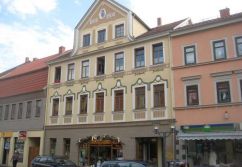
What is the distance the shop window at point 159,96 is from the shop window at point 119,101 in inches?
119

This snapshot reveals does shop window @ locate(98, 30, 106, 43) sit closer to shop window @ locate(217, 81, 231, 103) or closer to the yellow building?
the yellow building

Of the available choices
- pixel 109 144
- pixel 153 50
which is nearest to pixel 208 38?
pixel 153 50

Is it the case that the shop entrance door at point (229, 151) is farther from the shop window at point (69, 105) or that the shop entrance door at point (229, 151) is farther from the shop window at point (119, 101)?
the shop window at point (69, 105)

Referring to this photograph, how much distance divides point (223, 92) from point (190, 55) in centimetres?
358

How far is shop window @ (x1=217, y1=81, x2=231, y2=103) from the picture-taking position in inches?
691

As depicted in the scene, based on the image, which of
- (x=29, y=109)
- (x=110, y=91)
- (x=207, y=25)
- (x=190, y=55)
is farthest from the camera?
(x=29, y=109)

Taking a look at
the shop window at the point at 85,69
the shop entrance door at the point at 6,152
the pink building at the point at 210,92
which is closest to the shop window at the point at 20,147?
the shop entrance door at the point at 6,152

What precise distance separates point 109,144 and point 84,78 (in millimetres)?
6557

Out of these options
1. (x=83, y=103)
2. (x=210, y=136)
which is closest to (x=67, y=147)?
(x=83, y=103)

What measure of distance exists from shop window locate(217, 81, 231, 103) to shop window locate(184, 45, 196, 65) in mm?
2542

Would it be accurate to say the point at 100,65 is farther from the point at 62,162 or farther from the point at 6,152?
the point at 6,152

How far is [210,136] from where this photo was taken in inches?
658

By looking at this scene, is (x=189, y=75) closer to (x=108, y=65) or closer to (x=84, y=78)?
(x=108, y=65)

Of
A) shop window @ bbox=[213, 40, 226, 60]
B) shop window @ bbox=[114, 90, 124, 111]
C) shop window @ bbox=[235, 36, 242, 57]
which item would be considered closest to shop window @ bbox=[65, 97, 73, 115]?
shop window @ bbox=[114, 90, 124, 111]
